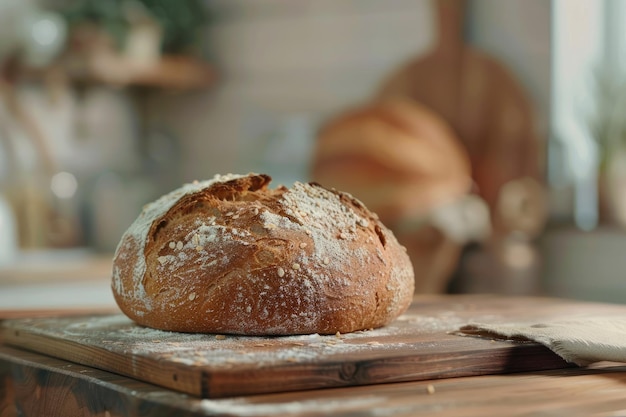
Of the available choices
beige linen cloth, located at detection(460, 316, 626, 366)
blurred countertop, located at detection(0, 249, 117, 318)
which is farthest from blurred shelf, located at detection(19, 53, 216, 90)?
beige linen cloth, located at detection(460, 316, 626, 366)

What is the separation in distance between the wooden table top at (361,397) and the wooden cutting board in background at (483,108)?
1445 mm

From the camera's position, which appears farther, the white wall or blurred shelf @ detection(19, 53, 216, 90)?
blurred shelf @ detection(19, 53, 216, 90)

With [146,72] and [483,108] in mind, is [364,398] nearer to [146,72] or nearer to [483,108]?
[483,108]

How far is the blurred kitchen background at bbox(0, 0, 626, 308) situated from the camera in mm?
2422

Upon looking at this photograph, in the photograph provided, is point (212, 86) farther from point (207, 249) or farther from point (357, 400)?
point (357, 400)

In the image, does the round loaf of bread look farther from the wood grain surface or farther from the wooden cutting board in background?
the wooden cutting board in background

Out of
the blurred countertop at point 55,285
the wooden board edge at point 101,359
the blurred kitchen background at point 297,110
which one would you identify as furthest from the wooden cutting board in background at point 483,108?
the wooden board edge at point 101,359

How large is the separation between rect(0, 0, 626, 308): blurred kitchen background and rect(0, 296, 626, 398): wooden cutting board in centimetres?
122

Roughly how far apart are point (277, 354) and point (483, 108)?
5.78ft

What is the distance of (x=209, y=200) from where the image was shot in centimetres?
116

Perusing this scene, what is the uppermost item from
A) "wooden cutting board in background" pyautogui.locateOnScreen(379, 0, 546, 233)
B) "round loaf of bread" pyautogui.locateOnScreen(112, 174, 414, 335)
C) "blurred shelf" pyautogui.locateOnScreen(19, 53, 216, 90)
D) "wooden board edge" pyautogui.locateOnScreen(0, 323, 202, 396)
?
"blurred shelf" pyautogui.locateOnScreen(19, 53, 216, 90)

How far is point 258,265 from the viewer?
1.06 m

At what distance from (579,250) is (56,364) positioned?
64.9 inches

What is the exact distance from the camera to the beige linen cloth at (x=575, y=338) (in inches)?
39.4
